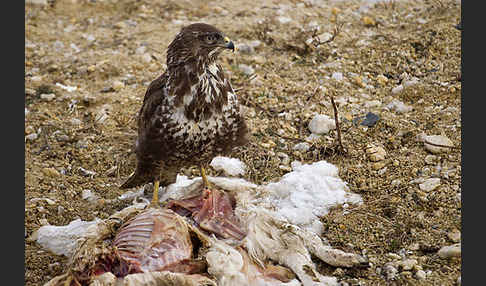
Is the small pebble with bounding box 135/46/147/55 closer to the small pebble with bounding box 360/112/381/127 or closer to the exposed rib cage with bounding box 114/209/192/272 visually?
the small pebble with bounding box 360/112/381/127

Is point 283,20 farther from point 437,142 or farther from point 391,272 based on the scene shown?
point 391,272

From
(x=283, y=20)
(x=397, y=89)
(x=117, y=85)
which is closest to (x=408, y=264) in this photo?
(x=397, y=89)

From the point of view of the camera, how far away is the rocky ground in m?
3.92

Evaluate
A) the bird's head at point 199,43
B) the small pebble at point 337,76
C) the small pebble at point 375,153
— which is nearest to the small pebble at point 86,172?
the bird's head at point 199,43

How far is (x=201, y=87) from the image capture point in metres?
3.83

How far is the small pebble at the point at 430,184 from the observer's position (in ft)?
13.4

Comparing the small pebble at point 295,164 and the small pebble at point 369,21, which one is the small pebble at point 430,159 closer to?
the small pebble at point 295,164

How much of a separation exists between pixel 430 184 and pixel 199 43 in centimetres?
204

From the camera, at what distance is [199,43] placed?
3.84 metres

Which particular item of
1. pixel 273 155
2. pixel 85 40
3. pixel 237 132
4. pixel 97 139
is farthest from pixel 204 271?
pixel 85 40

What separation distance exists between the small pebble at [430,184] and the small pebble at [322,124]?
3.96 feet

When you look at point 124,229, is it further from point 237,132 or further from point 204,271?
point 237,132

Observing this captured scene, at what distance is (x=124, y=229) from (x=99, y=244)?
0.67ft

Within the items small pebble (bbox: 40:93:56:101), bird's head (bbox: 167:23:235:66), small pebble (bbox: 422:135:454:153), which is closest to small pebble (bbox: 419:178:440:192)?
small pebble (bbox: 422:135:454:153)
